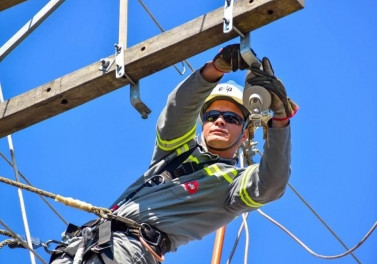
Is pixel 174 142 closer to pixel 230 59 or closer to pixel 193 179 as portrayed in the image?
pixel 193 179

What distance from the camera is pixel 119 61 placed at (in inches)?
266

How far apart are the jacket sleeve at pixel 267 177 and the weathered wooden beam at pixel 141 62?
2.35ft

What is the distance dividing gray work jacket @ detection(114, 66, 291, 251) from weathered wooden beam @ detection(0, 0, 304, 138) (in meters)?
0.57

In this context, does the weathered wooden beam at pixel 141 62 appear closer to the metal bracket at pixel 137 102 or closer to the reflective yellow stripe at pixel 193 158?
the metal bracket at pixel 137 102

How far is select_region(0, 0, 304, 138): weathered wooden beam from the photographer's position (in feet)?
21.0

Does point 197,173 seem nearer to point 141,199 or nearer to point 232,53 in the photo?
point 141,199

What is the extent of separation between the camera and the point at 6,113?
6.92 meters

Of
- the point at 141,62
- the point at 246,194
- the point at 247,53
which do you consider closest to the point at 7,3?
the point at 141,62

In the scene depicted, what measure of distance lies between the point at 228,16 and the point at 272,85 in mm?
470

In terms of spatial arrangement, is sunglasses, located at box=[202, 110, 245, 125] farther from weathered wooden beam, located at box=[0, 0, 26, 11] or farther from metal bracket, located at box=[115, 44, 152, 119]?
weathered wooden beam, located at box=[0, 0, 26, 11]

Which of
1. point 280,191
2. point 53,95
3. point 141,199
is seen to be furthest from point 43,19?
point 280,191

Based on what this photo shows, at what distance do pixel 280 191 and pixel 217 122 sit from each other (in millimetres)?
679

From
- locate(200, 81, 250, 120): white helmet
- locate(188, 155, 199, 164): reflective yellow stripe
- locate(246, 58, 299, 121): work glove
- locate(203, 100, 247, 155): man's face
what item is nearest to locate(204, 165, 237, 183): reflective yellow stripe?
locate(188, 155, 199, 164): reflective yellow stripe

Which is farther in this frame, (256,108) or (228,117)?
(228,117)
